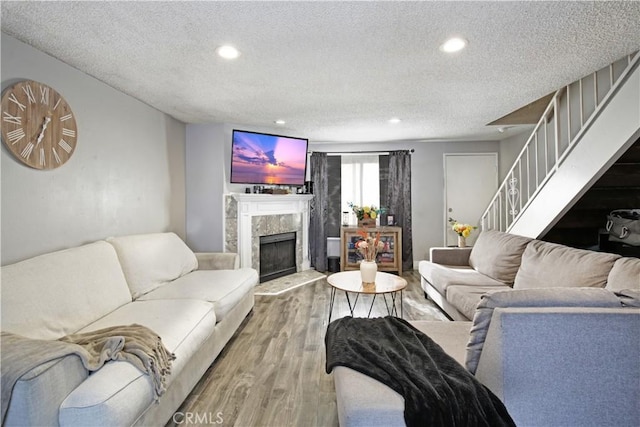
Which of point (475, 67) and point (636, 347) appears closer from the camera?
point (636, 347)

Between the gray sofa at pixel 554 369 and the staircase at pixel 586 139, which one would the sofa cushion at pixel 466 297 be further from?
the gray sofa at pixel 554 369

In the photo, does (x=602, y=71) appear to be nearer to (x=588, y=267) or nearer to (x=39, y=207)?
(x=588, y=267)

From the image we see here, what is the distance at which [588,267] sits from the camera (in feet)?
6.87

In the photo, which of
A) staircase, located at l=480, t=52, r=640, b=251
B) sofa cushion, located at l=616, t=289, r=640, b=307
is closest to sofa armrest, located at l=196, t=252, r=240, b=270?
sofa cushion, located at l=616, t=289, r=640, b=307

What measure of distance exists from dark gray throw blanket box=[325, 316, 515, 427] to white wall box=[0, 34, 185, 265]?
2106 mm

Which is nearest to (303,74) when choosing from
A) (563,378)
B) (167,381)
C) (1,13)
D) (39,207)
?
(1,13)

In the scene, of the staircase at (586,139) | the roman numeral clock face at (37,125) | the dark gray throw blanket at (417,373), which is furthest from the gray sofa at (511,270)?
the roman numeral clock face at (37,125)

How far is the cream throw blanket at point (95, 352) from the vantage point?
1120 millimetres

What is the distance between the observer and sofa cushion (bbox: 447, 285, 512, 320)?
246cm

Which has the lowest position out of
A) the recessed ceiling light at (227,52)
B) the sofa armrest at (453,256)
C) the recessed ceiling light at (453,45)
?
the sofa armrest at (453,256)

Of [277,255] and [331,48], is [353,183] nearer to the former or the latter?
[277,255]

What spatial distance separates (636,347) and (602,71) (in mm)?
2522

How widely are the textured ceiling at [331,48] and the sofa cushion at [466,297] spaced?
178 centimetres

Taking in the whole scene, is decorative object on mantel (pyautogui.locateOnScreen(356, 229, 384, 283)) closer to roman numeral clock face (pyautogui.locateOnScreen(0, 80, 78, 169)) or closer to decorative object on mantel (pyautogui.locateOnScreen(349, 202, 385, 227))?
decorative object on mantel (pyautogui.locateOnScreen(349, 202, 385, 227))
